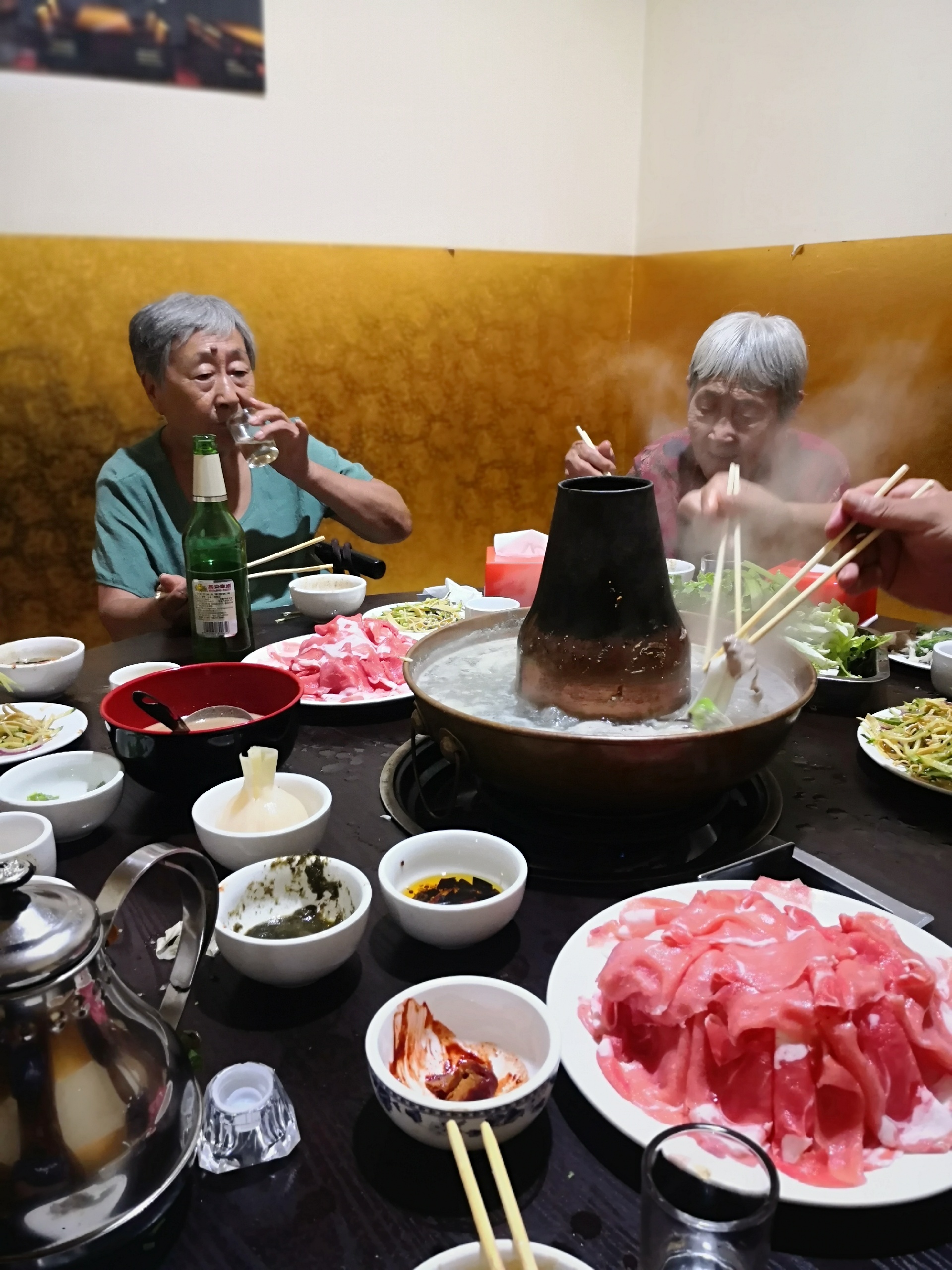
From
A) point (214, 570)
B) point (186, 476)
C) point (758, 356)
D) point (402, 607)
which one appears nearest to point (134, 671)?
point (214, 570)

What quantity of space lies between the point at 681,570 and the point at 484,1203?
2104 mm

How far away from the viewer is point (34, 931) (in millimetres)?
761

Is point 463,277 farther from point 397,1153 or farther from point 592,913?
point 397,1153

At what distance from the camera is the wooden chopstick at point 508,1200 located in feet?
2.40

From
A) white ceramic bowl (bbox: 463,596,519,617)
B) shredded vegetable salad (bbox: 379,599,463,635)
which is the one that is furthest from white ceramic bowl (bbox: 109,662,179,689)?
white ceramic bowl (bbox: 463,596,519,617)

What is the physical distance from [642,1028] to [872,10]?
4384 millimetres

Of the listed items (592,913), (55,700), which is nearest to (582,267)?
(55,700)

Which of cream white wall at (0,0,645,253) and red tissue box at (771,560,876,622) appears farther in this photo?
cream white wall at (0,0,645,253)

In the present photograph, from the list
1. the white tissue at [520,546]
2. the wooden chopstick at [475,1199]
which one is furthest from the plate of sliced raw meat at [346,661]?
the wooden chopstick at [475,1199]

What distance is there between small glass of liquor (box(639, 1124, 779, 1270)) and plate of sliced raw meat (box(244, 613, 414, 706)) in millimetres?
1338

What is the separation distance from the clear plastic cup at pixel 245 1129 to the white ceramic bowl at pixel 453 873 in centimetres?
29

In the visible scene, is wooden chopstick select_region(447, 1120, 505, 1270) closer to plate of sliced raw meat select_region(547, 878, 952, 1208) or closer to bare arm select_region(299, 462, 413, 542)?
plate of sliced raw meat select_region(547, 878, 952, 1208)

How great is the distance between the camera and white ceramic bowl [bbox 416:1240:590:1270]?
738 mm

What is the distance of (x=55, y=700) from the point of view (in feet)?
6.89
